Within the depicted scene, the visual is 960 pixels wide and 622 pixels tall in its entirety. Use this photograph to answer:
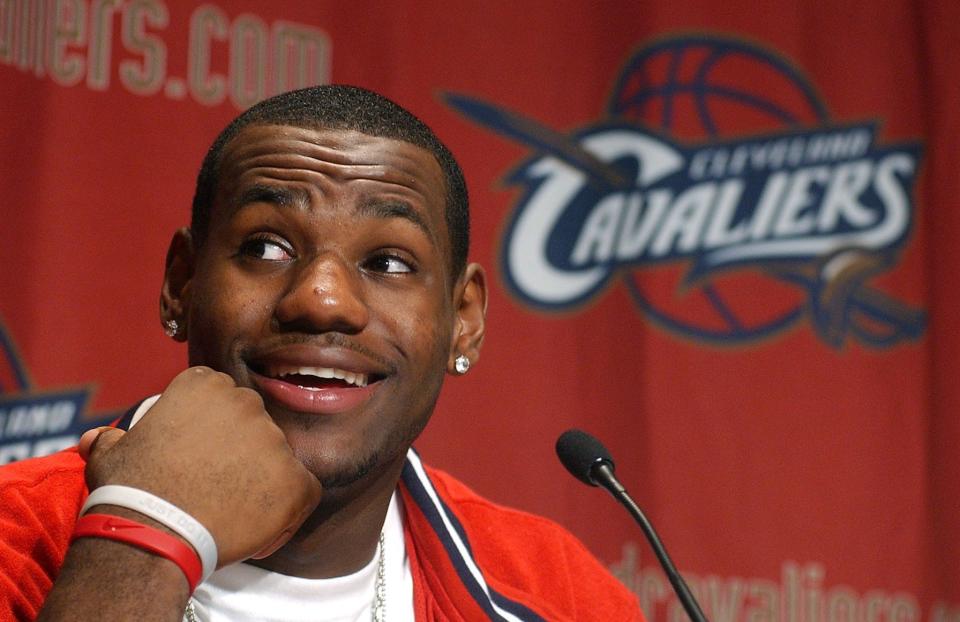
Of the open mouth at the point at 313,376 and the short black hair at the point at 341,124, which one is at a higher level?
the short black hair at the point at 341,124

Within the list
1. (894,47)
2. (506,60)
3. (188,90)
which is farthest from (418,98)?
(894,47)

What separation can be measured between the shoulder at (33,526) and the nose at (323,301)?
1.06 feet

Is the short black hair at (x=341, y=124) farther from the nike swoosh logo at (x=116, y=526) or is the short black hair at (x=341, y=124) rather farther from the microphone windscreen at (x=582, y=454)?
the nike swoosh logo at (x=116, y=526)

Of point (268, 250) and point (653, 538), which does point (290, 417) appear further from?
point (653, 538)

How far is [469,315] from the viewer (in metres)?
1.59

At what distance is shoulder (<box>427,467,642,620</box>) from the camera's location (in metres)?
1.61

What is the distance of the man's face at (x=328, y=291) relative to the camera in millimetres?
1236

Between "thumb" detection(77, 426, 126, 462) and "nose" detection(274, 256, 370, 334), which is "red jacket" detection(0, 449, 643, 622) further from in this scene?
"nose" detection(274, 256, 370, 334)

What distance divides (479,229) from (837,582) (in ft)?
3.96

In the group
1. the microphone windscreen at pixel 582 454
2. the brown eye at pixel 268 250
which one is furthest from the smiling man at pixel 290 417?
the microphone windscreen at pixel 582 454

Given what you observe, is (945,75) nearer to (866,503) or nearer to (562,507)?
(866,503)

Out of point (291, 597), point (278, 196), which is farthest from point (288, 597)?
point (278, 196)

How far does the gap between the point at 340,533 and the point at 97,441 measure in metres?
0.40

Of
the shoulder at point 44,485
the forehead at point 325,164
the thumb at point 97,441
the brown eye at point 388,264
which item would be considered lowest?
the shoulder at point 44,485
